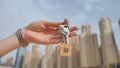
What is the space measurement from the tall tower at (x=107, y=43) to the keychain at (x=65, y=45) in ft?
14.1

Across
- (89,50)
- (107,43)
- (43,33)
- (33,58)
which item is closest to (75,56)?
(89,50)

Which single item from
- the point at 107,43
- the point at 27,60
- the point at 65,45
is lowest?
the point at 65,45

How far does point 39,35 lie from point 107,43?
4.48 meters

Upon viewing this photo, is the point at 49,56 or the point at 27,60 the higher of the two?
the point at 49,56

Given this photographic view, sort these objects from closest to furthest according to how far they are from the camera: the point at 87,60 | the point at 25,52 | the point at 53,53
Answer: the point at 87,60
the point at 53,53
the point at 25,52

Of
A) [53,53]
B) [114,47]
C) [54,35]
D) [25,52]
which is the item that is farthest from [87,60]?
[54,35]

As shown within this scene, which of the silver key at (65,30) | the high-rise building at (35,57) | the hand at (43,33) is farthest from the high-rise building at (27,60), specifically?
the silver key at (65,30)

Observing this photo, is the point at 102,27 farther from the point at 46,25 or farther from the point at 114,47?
the point at 46,25

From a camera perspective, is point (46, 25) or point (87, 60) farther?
point (87, 60)

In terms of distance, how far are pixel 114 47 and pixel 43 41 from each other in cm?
445

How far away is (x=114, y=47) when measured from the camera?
5105mm

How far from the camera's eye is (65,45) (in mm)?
856

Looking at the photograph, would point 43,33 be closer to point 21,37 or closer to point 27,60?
point 21,37

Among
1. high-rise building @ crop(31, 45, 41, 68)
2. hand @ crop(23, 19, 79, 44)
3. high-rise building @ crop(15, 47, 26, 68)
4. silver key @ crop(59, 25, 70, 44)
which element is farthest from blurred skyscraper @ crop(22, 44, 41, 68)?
silver key @ crop(59, 25, 70, 44)
